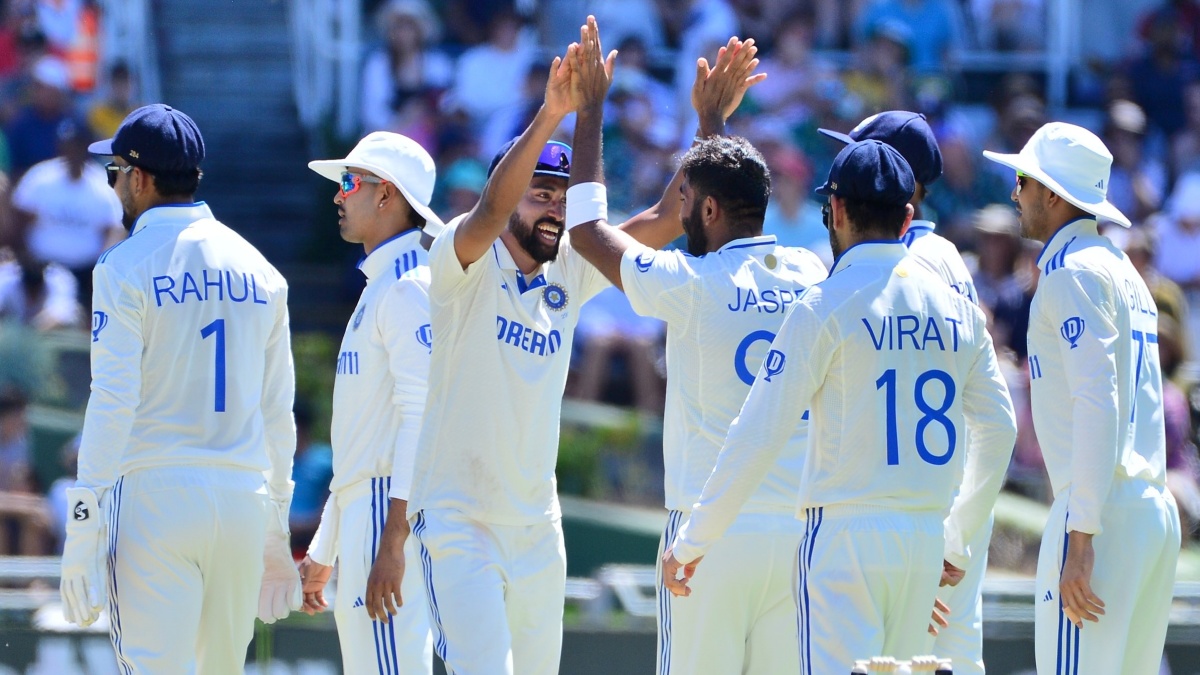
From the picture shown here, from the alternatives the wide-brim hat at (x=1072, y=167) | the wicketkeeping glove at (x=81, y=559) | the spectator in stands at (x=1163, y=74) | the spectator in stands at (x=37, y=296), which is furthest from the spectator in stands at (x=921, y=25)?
the wicketkeeping glove at (x=81, y=559)

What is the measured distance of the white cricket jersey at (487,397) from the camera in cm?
508

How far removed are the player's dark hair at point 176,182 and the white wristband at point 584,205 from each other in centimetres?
135

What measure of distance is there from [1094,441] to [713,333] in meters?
1.21

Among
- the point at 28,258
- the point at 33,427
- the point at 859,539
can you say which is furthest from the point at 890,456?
the point at 28,258

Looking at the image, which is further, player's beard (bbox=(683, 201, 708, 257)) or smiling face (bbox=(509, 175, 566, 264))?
smiling face (bbox=(509, 175, 566, 264))

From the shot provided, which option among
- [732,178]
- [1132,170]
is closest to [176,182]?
[732,178]

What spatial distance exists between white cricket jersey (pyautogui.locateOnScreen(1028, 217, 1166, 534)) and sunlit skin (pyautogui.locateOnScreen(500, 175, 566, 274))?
1.56m

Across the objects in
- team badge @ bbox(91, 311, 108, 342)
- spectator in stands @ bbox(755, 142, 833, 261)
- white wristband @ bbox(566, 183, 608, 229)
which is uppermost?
spectator in stands @ bbox(755, 142, 833, 261)

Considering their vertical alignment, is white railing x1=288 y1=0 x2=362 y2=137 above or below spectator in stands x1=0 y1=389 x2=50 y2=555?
above

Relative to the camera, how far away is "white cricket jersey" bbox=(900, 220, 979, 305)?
16.9ft

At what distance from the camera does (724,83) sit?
5.69 meters

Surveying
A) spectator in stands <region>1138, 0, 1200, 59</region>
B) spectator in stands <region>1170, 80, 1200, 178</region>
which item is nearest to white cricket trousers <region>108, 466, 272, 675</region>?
spectator in stands <region>1170, 80, 1200, 178</region>

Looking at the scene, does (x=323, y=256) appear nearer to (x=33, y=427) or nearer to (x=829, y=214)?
(x=33, y=427)

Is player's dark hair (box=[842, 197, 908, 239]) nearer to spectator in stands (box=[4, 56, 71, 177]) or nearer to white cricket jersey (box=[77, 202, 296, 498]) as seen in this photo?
white cricket jersey (box=[77, 202, 296, 498])
